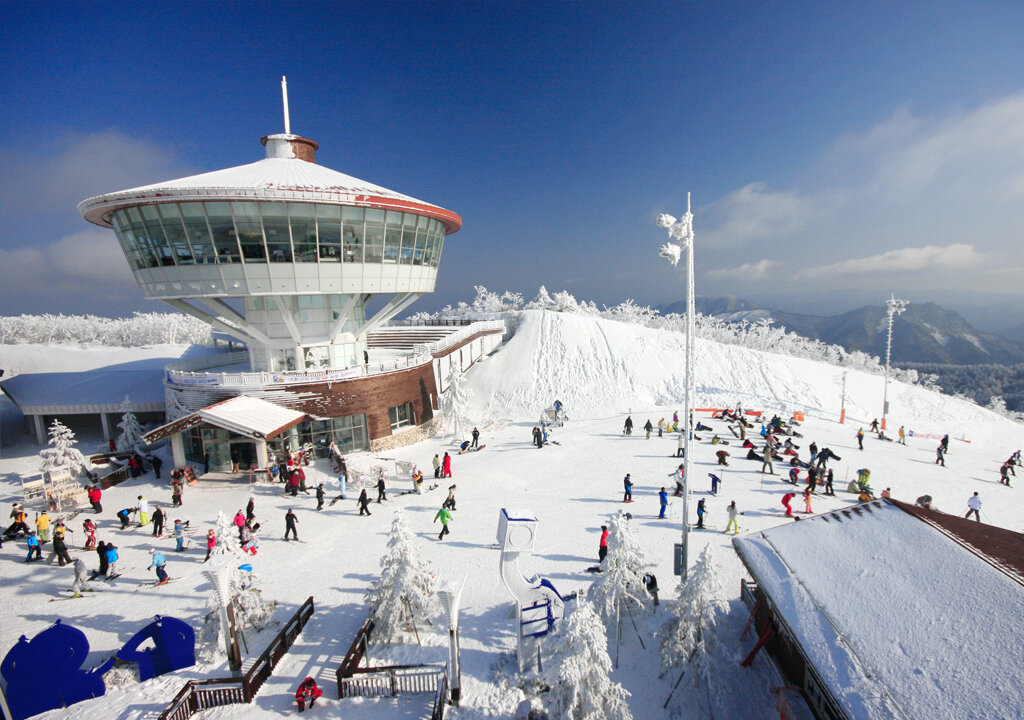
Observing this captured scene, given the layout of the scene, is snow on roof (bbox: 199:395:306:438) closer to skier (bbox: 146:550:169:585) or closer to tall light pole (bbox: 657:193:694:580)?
skier (bbox: 146:550:169:585)

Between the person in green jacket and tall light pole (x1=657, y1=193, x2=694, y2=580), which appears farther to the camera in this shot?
the person in green jacket

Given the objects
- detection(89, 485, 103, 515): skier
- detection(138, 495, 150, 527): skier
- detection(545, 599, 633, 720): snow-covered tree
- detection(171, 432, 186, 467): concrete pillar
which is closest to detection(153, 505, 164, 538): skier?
detection(138, 495, 150, 527): skier

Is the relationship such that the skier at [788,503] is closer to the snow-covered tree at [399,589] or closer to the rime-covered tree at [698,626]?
the rime-covered tree at [698,626]

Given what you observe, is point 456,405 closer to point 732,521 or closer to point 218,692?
point 732,521

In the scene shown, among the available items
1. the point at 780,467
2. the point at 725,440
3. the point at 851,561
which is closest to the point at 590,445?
the point at 725,440

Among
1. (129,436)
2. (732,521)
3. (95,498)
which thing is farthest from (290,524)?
(129,436)

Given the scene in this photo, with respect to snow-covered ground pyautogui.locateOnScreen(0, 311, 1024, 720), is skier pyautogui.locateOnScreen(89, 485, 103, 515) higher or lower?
higher

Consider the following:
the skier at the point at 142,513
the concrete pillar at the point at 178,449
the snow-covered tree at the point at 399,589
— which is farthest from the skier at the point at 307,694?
the concrete pillar at the point at 178,449
